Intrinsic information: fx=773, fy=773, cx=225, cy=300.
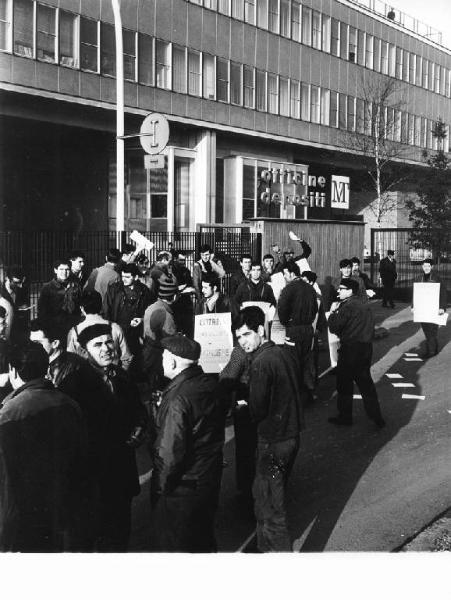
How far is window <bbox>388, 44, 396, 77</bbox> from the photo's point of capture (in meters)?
43.3

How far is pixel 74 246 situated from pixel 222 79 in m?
18.5

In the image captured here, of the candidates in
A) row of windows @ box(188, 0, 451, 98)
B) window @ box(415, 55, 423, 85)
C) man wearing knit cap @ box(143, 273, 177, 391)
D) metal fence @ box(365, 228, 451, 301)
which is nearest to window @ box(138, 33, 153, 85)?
row of windows @ box(188, 0, 451, 98)

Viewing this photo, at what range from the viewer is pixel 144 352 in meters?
9.59

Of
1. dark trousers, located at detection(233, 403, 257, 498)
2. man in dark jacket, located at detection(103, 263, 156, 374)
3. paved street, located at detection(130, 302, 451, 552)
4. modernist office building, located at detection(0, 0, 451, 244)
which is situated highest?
modernist office building, located at detection(0, 0, 451, 244)

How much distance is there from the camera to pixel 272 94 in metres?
35.8

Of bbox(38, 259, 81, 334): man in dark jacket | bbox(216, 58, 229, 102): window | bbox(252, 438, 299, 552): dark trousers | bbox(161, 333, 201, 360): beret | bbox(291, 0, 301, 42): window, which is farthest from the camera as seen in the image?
bbox(291, 0, 301, 42): window

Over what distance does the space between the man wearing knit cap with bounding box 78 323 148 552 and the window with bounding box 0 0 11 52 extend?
2120 cm

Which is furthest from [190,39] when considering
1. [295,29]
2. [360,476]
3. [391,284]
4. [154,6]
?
[360,476]

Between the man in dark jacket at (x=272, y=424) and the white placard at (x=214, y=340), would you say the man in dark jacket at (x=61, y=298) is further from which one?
the man in dark jacket at (x=272, y=424)

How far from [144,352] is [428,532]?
438cm

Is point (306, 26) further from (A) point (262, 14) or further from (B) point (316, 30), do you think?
(A) point (262, 14)

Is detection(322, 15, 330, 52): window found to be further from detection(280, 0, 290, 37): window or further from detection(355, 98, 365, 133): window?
detection(355, 98, 365, 133): window

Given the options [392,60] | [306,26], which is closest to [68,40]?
[306,26]

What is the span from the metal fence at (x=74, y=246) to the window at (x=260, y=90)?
1562 centimetres
